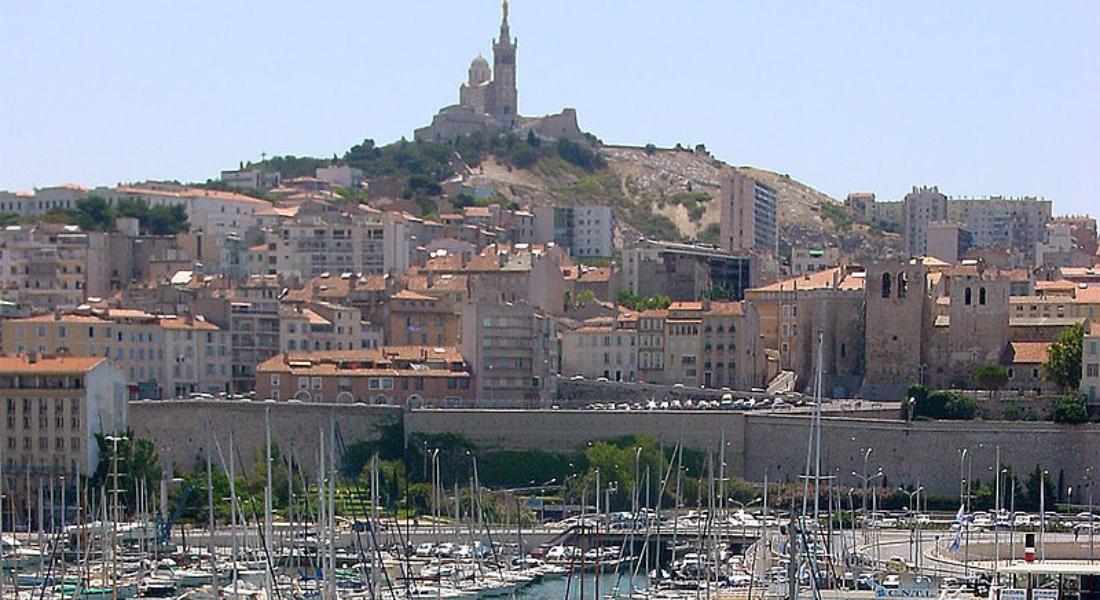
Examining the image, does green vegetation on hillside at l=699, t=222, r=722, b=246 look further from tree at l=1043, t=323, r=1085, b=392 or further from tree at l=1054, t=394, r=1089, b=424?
tree at l=1054, t=394, r=1089, b=424

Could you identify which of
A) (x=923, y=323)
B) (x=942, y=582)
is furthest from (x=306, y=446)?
(x=942, y=582)

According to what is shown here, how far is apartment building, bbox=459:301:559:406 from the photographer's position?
68.3 m

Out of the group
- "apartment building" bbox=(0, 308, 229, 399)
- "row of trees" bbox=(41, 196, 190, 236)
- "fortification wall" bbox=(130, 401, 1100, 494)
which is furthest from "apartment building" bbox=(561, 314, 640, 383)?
"row of trees" bbox=(41, 196, 190, 236)

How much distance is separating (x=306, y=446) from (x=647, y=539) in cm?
1952

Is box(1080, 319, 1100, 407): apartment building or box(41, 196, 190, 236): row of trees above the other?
box(41, 196, 190, 236): row of trees

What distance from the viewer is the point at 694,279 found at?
3664 inches

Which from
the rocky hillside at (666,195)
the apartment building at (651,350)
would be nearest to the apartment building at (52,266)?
the apartment building at (651,350)

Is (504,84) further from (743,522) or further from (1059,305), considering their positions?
(743,522)

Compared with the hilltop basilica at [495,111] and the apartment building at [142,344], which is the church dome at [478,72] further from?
the apartment building at [142,344]

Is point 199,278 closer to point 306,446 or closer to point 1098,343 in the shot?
point 306,446

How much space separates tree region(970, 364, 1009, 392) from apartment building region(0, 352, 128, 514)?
24277 mm

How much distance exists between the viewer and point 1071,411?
62.8 m

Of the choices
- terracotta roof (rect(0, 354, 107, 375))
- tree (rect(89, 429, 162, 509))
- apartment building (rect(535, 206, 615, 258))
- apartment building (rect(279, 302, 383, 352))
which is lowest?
tree (rect(89, 429, 162, 509))

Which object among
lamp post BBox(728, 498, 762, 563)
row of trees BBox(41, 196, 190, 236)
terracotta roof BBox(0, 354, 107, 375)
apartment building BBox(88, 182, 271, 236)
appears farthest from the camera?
apartment building BBox(88, 182, 271, 236)
